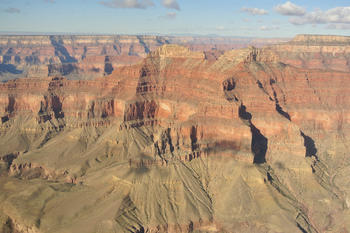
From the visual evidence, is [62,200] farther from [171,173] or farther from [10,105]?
[10,105]

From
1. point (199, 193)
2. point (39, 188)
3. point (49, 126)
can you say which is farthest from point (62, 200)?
point (49, 126)

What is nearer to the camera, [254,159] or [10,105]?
[254,159]

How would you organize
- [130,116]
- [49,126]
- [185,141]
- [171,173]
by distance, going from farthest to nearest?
1. [49,126]
2. [130,116]
3. [185,141]
4. [171,173]

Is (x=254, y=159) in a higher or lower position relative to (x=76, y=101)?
lower

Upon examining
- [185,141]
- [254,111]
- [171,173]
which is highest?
[254,111]

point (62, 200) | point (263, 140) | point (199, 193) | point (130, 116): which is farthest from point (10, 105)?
point (263, 140)

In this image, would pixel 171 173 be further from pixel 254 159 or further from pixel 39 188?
pixel 39 188

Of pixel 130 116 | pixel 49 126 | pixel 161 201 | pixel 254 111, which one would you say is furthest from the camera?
pixel 49 126
